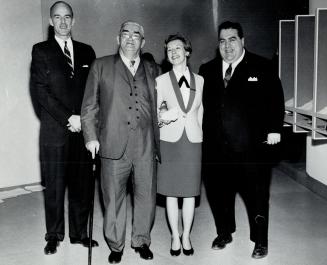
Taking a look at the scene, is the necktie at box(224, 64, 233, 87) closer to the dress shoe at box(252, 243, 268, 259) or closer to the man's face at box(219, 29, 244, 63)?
the man's face at box(219, 29, 244, 63)

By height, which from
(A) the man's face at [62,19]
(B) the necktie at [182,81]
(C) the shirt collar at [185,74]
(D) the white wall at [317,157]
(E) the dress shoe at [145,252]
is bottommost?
(E) the dress shoe at [145,252]

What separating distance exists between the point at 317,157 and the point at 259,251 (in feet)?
6.93

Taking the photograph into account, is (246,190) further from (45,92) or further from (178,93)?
(45,92)

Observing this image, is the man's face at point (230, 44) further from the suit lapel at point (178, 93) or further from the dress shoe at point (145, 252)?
the dress shoe at point (145, 252)

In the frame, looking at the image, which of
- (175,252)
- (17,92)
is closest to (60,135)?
(175,252)

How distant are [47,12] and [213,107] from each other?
10.6ft

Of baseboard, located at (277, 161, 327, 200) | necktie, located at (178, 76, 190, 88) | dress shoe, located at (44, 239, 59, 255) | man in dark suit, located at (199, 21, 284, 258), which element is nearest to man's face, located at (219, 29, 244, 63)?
man in dark suit, located at (199, 21, 284, 258)

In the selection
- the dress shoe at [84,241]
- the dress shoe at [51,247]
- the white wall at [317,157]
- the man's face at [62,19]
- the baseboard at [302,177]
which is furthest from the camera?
the baseboard at [302,177]

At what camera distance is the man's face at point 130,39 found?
10.2 feet

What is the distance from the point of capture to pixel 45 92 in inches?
133

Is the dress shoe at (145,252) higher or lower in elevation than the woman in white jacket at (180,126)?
lower

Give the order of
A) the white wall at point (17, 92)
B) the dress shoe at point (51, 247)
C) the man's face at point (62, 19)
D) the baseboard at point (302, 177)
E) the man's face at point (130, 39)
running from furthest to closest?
the white wall at point (17, 92), the baseboard at point (302, 177), the dress shoe at point (51, 247), the man's face at point (62, 19), the man's face at point (130, 39)

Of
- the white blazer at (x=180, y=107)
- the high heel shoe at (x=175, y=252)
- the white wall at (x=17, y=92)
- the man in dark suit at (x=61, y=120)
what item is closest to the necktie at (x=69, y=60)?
the man in dark suit at (x=61, y=120)

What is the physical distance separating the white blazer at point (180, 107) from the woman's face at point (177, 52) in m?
0.11
